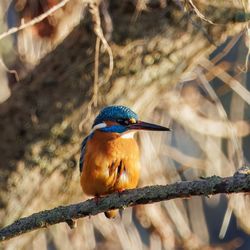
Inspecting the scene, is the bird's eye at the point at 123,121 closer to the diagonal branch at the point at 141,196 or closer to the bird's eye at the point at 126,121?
the bird's eye at the point at 126,121

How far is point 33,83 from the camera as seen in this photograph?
4.66m

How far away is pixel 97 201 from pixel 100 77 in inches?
63.2

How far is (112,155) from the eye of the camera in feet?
12.3

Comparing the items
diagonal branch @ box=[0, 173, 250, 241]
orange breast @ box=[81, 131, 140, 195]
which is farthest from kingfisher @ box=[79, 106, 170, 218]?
diagonal branch @ box=[0, 173, 250, 241]

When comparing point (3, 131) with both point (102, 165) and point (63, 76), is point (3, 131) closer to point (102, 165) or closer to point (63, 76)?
point (63, 76)

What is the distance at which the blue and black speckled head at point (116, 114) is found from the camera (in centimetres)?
398

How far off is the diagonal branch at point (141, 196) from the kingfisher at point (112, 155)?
48cm

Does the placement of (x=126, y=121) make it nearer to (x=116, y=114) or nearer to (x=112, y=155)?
(x=116, y=114)

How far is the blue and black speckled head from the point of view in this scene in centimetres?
398

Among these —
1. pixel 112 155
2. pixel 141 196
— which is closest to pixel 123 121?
pixel 112 155

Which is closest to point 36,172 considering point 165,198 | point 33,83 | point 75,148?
point 75,148

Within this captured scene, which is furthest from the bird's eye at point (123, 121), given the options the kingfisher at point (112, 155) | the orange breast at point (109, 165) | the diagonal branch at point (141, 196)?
the diagonal branch at point (141, 196)

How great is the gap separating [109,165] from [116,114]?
0.38 meters

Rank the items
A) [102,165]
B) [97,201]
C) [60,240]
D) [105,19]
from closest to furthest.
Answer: [97,201] → [102,165] → [105,19] → [60,240]
